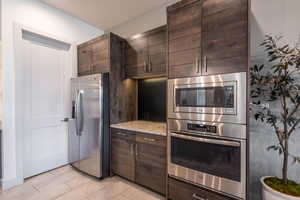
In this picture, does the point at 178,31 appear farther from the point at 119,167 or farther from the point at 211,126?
the point at 119,167

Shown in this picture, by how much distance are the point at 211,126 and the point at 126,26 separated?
293 cm

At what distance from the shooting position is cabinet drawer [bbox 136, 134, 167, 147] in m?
2.00

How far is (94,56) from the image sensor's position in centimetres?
286

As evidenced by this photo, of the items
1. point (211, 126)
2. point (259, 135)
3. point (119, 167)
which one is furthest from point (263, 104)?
point (119, 167)

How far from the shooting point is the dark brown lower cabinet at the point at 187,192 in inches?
62.7

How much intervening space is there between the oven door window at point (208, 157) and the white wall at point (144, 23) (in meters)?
2.24

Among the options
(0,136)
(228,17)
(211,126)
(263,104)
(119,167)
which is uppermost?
(228,17)

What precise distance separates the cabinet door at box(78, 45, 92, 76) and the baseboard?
213cm

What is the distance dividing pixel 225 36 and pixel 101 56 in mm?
→ 2103

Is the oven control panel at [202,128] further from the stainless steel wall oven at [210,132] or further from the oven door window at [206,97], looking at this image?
the oven door window at [206,97]

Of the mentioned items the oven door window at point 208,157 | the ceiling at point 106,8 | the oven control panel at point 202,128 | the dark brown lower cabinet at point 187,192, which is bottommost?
the dark brown lower cabinet at point 187,192

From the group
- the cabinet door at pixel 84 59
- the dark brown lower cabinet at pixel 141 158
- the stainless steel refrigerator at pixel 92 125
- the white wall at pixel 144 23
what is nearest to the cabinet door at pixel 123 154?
the dark brown lower cabinet at pixel 141 158

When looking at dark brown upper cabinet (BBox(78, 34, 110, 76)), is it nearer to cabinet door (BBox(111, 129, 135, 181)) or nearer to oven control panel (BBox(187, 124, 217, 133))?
cabinet door (BBox(111, 129, 135, 181))

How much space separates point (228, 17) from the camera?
1.49 meters
